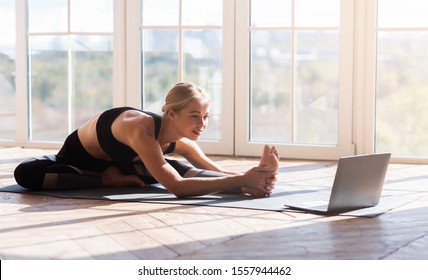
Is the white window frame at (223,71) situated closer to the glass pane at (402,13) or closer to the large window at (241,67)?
the large window at (241,67)

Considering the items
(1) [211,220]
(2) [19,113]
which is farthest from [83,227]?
(2) [19,113]

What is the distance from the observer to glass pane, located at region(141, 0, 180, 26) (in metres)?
5.16

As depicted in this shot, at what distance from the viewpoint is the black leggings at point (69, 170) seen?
3426 mm

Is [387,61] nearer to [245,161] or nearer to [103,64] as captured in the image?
[245,161]

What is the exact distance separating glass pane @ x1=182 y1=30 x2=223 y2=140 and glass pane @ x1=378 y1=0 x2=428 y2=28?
3.47 feet

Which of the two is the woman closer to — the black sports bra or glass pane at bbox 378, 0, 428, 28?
the black sports bra

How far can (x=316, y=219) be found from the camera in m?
2.77

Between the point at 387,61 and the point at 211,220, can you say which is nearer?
the point at 211,220

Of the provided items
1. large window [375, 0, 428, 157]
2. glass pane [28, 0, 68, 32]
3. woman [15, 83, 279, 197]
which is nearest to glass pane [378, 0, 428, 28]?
large window [375, 0, 428, 157]

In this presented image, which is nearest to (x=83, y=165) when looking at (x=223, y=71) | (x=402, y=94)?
(x=223, y=71)

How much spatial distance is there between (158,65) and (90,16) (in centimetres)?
60

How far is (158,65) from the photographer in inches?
207

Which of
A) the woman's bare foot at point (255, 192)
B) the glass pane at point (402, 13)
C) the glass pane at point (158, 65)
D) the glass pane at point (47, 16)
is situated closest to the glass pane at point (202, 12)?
the glass pane at point (158, 65)

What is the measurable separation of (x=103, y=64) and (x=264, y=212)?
2775 millimetres
